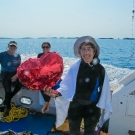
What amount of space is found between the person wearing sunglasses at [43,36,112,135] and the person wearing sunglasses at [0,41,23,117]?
1.91 meters

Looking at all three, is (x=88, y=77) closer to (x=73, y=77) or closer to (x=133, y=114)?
(x=73, y=77)

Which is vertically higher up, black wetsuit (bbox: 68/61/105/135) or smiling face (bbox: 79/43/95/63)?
smiling face (bbox: 79/43/95/63)

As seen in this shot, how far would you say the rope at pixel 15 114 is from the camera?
3.55 metres

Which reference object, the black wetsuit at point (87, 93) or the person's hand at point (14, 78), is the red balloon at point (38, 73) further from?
the person's hand at point (14, 78)

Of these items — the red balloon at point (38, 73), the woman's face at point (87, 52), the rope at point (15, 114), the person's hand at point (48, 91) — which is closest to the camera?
the red balloon at point (38, 73)

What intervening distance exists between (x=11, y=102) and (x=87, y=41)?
275 cm

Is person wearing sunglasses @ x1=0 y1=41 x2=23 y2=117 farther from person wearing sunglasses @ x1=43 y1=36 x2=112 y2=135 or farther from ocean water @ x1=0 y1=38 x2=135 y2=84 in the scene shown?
ocean water @ x1=0 y1=38 x2=135 y2=84

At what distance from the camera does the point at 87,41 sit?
1.94 metres

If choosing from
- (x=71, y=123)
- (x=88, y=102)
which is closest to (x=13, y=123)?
(x=71, y=123)

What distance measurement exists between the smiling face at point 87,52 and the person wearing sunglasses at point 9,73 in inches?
82.1

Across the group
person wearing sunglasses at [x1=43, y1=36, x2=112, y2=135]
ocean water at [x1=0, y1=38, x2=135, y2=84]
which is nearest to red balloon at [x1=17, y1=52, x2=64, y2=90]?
person wearing sunglasses at [x1=43, y1=36, x2=112, y2=135]

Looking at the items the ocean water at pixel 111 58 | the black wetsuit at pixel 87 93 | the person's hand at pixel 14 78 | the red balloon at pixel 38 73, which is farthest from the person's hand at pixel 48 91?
the ocean water at pixel 111 58

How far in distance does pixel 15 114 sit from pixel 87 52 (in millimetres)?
2370

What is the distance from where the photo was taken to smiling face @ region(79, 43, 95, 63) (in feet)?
6.34
